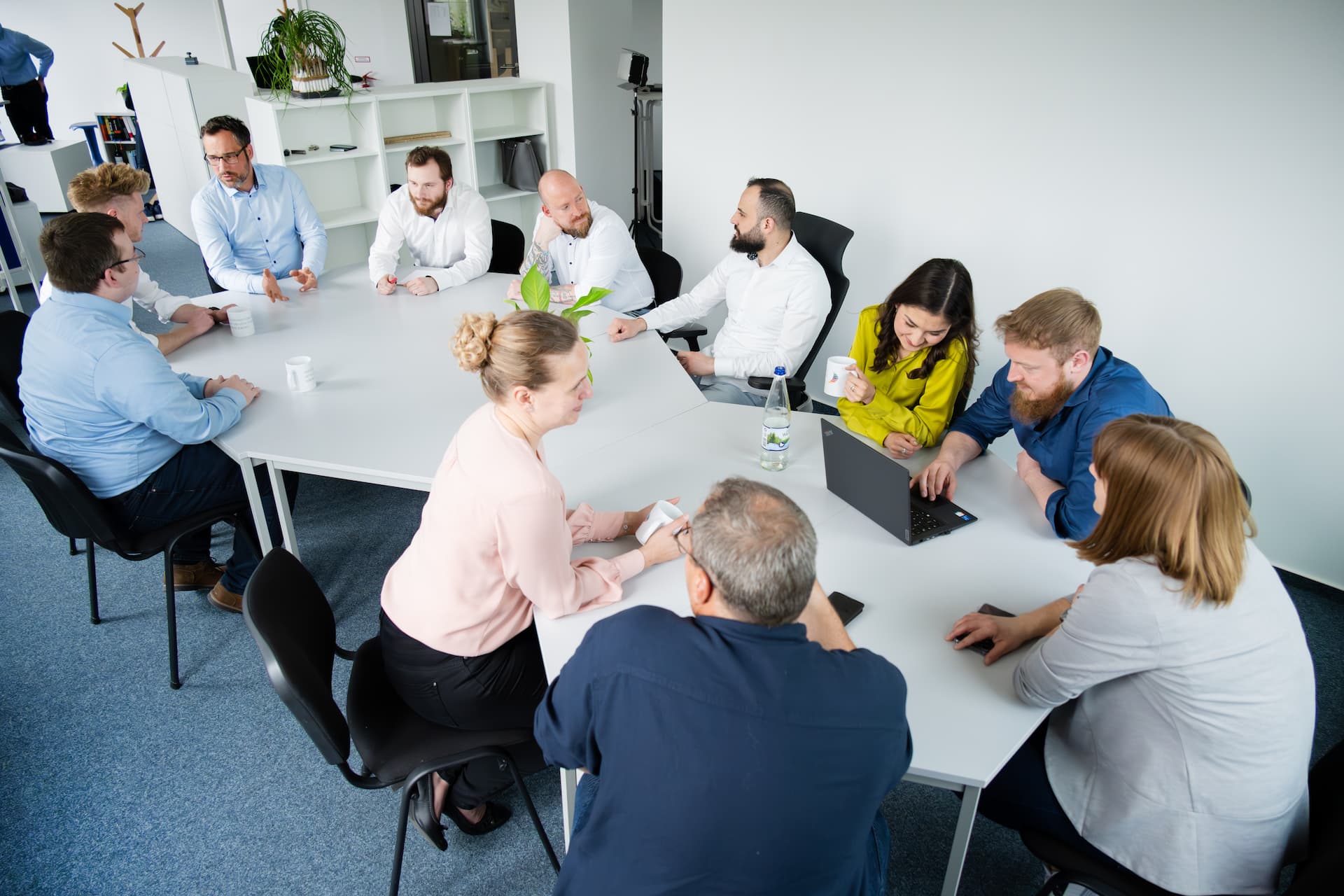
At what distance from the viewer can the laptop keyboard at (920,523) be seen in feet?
6.46

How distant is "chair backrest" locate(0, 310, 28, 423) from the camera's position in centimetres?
268

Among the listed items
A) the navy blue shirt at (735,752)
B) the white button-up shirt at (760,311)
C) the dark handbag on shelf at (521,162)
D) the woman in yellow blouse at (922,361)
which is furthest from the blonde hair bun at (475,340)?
the dark handbag on shelf at (521,162)

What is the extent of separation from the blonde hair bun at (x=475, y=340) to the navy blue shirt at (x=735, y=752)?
2.53ft

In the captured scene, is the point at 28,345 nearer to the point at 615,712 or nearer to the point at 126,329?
the point at 126,329

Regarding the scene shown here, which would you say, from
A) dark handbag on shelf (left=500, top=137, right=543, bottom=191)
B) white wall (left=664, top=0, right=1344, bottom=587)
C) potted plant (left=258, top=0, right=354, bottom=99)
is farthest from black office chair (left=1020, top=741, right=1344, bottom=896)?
dark handbag on shelf (left=500, top=137, right=543, bottom=191)

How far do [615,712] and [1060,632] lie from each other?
0.86 metres

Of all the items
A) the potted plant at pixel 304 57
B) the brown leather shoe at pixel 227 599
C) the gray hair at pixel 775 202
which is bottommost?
the brown leather shoe at pixel 227 599

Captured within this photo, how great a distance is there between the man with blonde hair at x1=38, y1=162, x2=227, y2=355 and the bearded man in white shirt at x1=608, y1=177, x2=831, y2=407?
1.63m

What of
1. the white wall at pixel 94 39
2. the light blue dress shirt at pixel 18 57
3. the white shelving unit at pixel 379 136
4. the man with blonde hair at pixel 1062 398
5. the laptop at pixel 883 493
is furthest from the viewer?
the white wall at pixel 94 39

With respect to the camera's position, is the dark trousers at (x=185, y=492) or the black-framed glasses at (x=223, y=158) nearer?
the dark trousers at (x=185, y=492)

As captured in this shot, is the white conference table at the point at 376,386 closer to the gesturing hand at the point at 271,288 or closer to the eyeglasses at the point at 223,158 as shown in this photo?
the gesturing hand at the point at 271,288

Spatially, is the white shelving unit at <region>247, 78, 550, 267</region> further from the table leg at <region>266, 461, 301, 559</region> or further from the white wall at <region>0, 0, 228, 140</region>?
the white wall at <region>0, 0, 228, 140</region>

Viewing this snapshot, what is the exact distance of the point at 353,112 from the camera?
4.81 metres

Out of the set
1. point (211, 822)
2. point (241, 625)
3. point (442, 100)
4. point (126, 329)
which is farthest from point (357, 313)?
point (442, 100)
